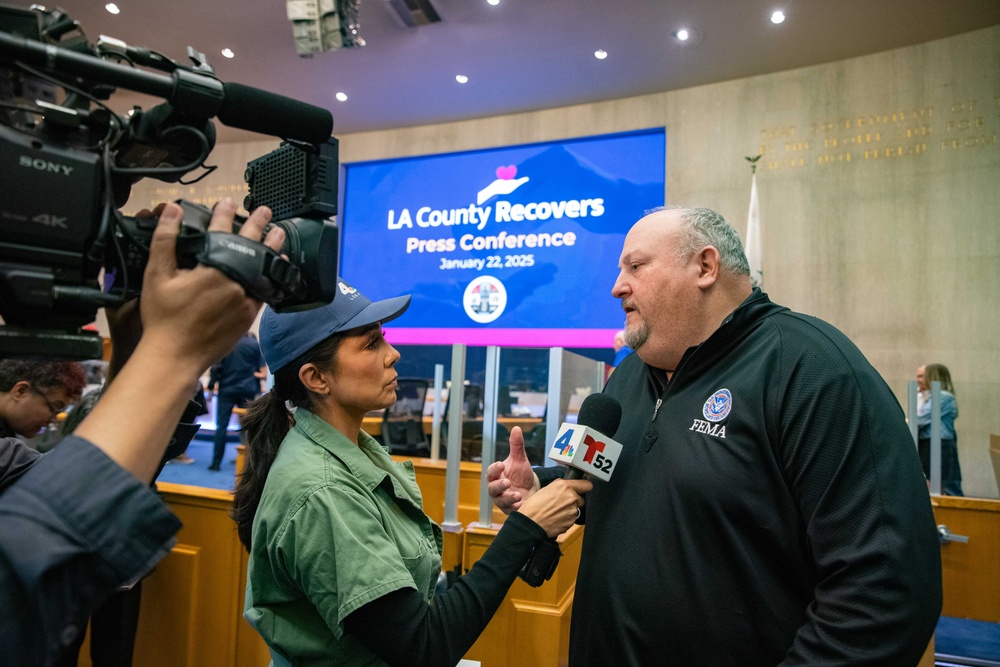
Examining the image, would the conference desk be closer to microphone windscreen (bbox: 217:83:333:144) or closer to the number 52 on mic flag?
the number 52 on mic flag

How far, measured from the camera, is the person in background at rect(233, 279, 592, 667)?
1.04 meters

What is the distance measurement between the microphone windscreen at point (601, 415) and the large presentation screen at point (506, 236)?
5698 mm

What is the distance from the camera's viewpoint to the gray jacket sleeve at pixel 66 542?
0.51 m

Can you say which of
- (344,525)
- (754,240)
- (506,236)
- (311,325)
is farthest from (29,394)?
(506,236)

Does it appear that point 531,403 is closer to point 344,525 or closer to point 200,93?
point 344,525

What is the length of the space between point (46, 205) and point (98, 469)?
0.25 metres

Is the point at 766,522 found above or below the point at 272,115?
below

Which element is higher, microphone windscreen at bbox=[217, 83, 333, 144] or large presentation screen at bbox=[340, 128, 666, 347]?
large presentation screen at bbox=[340, 128, 666, 347]

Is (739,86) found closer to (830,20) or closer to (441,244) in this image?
(830,20)

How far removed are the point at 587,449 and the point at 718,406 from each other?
28 centimetres

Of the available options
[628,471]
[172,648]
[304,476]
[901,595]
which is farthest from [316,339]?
[172,648]

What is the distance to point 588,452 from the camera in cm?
132

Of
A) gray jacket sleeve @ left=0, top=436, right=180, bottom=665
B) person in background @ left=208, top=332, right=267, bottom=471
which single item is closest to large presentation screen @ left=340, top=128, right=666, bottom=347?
person in background @ left=208, top=332, right=267, bottom=471

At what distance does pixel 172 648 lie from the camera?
2.59m
